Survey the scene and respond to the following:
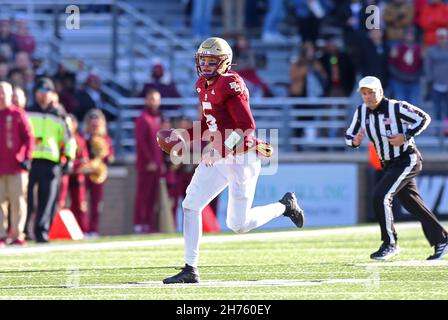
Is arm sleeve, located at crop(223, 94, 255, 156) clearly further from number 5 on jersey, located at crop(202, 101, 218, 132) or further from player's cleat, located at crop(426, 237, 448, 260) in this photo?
player's cleat, located at crop(426, 237, 448, 260)

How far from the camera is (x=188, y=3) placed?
934 inches

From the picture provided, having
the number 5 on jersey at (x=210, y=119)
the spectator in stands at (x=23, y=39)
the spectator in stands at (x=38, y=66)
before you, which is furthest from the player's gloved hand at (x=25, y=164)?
the spectator in stands at (x=23, y=39)

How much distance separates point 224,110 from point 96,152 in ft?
26.7

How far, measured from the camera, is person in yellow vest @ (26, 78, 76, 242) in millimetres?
15984

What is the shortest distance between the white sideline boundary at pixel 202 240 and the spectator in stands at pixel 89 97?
3851mm

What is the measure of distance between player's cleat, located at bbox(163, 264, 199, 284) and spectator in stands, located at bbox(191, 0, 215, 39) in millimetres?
12839

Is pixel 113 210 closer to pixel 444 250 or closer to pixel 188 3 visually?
pixel 188 3

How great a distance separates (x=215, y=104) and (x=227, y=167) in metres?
0.47

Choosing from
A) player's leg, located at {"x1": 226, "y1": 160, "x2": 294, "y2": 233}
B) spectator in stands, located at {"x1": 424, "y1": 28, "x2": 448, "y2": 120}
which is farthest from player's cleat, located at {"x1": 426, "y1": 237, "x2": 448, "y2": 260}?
spectator in stands, located at {"x1": 424, "y1": 28, "x2": 448, "y2": 120}

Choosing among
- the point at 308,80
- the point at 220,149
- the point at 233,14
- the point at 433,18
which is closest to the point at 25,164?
the point at 220,149

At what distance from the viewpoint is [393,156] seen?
12422 mm

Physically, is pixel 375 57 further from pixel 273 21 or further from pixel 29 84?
pixel 29 84

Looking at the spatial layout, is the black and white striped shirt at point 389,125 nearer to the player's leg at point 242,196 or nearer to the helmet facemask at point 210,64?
the player's leg at point 242,196

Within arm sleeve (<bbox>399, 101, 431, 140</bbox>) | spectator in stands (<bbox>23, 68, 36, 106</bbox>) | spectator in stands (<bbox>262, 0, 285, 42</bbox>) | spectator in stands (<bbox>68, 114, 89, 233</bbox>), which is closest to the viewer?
arm sleeve (<bbox>399, 101, 431, 140</bbox>)
